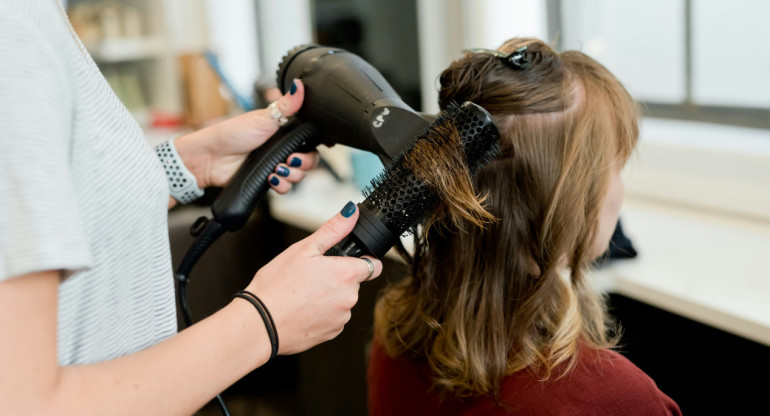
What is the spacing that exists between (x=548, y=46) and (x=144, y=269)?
53cm

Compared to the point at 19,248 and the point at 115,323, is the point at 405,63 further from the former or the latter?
the point at 19,248

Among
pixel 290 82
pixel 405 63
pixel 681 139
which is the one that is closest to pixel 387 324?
pixel 290 82

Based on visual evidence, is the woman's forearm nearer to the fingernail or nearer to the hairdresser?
the hairdresser

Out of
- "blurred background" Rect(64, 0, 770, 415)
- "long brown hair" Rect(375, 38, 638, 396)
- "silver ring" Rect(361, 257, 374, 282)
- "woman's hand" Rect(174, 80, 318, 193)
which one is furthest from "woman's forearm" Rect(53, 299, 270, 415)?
"blurred background" Rect(64, 0, 770, 415)

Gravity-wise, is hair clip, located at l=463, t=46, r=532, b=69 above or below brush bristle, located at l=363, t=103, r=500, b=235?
above

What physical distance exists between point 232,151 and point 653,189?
2.96 feet

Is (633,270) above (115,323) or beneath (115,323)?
beneath

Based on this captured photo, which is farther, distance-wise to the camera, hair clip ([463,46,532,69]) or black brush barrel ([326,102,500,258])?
hair clip ([463,46,532,69])

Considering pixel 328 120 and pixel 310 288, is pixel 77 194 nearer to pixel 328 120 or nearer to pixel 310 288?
pixel 310 288

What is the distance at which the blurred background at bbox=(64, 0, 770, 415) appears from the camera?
1.07 meters

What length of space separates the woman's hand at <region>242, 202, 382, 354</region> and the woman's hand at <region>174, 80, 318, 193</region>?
0.30m

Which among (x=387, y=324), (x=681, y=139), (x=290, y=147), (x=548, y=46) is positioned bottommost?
(x=387, y=324)

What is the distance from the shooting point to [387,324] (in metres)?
0.98

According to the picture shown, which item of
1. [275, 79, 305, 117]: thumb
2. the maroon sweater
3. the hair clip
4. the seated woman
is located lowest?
the maroon sweater
